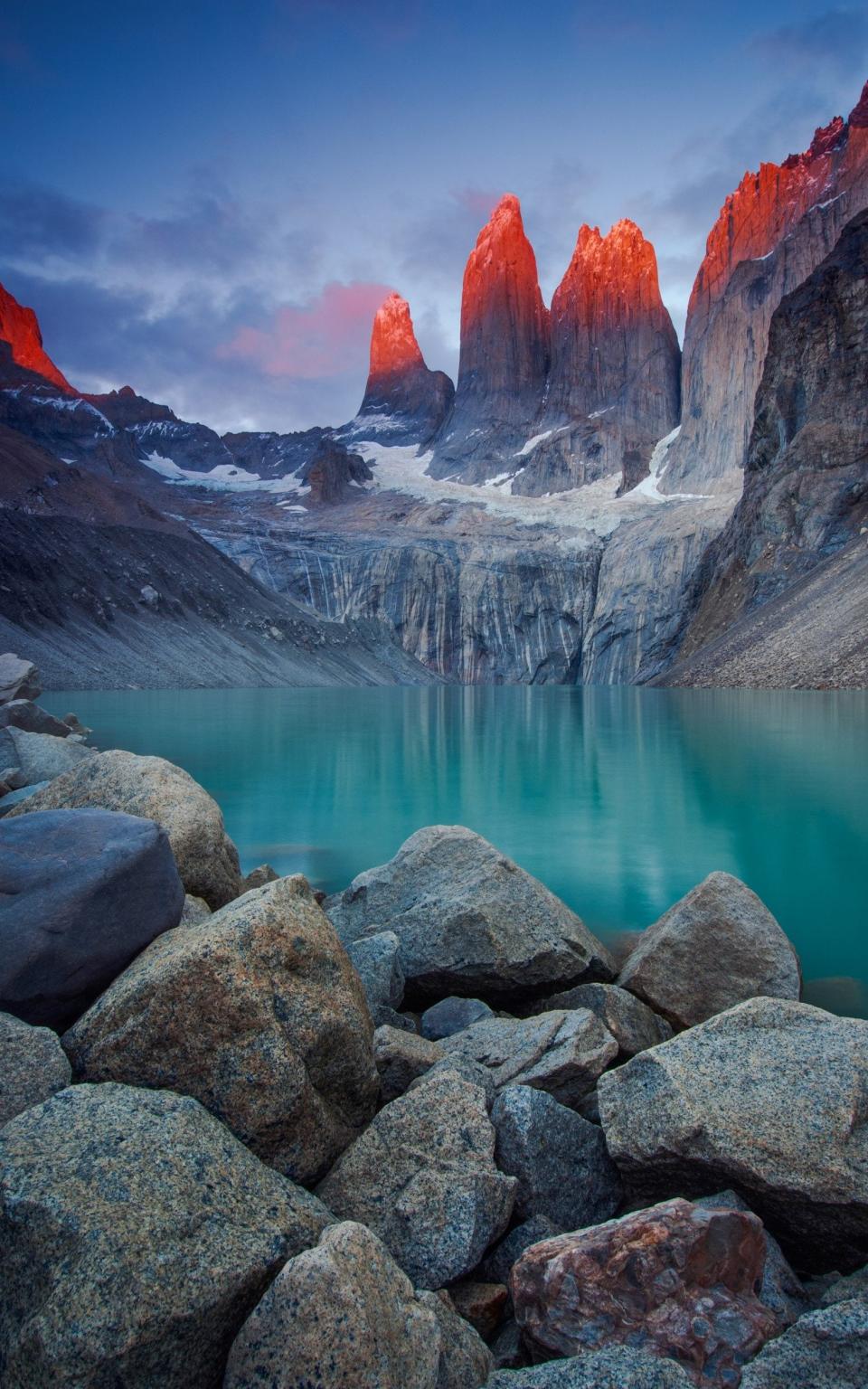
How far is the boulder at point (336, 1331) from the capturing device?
2.14m

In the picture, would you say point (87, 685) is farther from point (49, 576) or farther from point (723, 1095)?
point (723, 1095)

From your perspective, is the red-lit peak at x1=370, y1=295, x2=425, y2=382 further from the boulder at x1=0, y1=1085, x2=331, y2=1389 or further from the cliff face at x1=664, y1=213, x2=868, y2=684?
the boulder at x1=0, y1=1085, x2=331, y2=1389

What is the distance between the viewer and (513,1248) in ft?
10.0

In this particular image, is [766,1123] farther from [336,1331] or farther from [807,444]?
[807,444]

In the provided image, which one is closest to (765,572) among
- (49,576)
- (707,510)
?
(707,510)

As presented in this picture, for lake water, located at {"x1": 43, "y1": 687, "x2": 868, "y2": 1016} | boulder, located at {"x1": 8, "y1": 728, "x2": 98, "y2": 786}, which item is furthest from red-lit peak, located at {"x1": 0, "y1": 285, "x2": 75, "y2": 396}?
boulder, located at {"x1": 8, "y1": 728, "x2": 98, "y2": 786}

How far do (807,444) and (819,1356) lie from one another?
57998 mm

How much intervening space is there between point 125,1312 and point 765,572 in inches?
2213

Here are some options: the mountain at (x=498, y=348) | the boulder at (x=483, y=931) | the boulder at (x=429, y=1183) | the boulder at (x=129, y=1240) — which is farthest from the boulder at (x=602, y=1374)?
the mountain at (x=498, y=348)

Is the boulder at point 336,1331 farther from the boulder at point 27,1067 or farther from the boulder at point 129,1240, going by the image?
the boulder at point 27,1067

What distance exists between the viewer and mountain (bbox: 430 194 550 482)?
123 metres

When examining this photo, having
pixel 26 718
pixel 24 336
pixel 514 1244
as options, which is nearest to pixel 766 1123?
pixel 514 1244

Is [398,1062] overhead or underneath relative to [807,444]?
underneath

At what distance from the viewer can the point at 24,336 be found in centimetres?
14438
